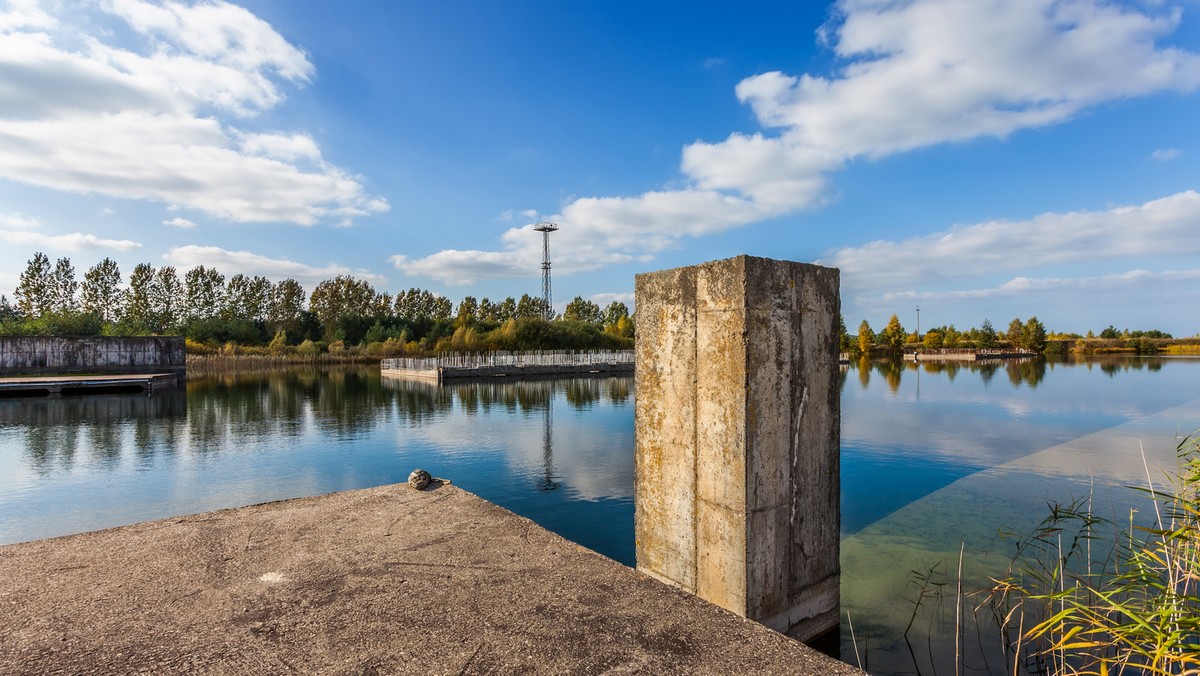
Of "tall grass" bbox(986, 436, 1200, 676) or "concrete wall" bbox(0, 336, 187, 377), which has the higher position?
"concrete wall" bbox(0, 336, 187, 377)

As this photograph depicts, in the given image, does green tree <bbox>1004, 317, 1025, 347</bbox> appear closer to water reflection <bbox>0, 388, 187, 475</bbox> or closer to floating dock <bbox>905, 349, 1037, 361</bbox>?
floating dock <bbox>905, 349, 1037, 361</bbox>

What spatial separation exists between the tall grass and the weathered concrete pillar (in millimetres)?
1217

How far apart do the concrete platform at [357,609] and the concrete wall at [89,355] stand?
32790 millimetres

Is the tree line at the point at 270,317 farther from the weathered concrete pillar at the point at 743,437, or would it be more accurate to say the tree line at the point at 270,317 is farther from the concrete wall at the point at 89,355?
the weathered concrete pillar at the point at 743,437

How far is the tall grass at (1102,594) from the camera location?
101 inches

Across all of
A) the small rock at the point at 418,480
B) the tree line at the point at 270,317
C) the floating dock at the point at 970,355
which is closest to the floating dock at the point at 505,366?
the tree line at the point at 270,317

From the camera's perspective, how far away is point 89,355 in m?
29.5

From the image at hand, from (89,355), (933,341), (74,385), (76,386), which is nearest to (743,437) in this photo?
(74,385)

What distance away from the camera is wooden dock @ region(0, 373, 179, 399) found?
21.3 metres

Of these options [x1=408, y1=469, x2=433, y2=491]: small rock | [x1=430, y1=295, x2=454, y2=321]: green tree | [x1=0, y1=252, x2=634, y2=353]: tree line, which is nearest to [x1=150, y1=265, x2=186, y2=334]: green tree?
[x1=0, y1=252, x2=634, y2=353]: tree line

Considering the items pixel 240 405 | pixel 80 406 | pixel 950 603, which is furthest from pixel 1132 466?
pixel 80 406

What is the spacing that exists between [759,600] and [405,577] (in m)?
2.19

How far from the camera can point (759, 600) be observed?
3.36 meters

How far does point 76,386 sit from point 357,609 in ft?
89.4
